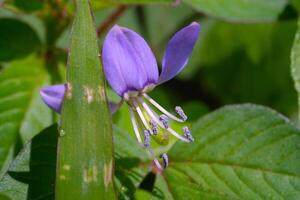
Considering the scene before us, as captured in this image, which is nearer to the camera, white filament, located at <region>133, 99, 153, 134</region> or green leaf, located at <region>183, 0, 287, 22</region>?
white filament, located at <region>133, 99, 153, 134</region>

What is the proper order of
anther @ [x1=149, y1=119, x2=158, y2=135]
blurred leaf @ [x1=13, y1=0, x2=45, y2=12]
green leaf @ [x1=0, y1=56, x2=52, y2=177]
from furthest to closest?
1. blurred leaf @ [x1=13, y1=0, x2=45, y2=12]
2. green leaf @ [x1=0, y1=56, x2=52, y2=177]
3. anther @ [x1=149, y1=119, x2=158, y2=135]

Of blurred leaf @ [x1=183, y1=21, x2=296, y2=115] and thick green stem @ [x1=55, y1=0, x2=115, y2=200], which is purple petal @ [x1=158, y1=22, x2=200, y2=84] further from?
blurred leaf @ [x1=183, y1=21, x2=296, y2=115]

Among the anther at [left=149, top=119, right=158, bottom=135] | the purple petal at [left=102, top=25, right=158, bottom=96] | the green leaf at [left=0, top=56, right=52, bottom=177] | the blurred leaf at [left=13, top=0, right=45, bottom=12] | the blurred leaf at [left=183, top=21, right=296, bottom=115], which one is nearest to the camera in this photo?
the purple petal at [left=102, top=25, right=158, bottom=96]

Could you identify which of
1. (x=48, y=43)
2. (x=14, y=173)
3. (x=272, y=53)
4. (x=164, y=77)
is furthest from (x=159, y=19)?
(x=14, y=173)

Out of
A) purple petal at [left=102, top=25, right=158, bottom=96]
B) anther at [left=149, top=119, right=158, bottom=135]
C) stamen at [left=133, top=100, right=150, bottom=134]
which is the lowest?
anther at [left=149, top=119, right=158, bottom=135]

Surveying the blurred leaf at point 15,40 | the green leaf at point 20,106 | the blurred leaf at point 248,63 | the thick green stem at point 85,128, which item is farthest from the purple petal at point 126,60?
the blurred leaf at point 248,63

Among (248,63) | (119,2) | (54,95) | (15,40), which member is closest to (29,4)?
(15,40)

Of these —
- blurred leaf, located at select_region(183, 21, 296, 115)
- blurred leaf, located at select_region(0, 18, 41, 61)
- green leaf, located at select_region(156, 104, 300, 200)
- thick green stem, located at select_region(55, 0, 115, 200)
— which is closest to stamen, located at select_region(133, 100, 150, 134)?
green leaf, located at select_region(156, 104, 300, 200)
